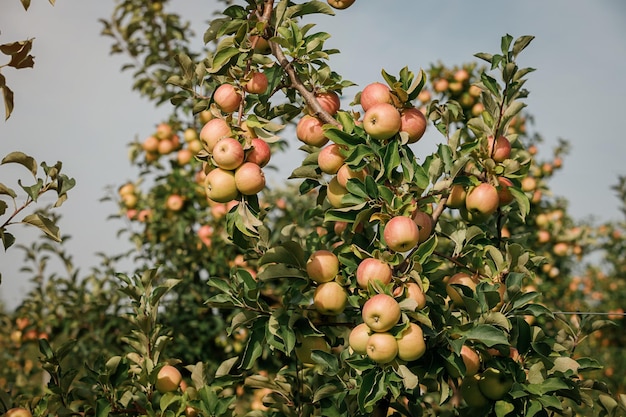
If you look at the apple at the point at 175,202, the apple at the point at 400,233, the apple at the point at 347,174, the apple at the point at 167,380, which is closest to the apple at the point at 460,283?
the apple at the point at 400,233

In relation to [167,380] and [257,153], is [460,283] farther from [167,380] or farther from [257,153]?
[167,380]

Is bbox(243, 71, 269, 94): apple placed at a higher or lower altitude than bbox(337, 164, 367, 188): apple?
higher

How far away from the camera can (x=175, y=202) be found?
4.14 m

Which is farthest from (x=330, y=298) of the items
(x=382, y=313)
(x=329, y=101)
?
(x=329, y=101)

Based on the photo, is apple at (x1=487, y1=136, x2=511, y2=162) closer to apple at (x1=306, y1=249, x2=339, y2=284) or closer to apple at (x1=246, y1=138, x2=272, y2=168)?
apple at (x1=306, y1=249, x2=339, y2=284)

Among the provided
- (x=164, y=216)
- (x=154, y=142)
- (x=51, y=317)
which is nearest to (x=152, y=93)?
(x=154, y=142)

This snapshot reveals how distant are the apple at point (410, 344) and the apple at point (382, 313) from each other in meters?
0.04

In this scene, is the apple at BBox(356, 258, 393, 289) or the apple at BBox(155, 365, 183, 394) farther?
the apple at BBox(155, 365, 183, 394)

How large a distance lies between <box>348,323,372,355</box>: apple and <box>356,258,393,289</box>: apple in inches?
4.5

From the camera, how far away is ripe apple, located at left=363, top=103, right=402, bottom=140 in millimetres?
1708

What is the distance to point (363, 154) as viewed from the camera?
168cm

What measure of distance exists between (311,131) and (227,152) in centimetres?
31

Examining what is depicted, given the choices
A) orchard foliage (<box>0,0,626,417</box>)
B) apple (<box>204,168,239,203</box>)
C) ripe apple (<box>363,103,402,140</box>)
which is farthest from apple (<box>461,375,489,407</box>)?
apple (<box>204,168,239,203</box>)

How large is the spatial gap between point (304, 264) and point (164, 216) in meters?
2.68
